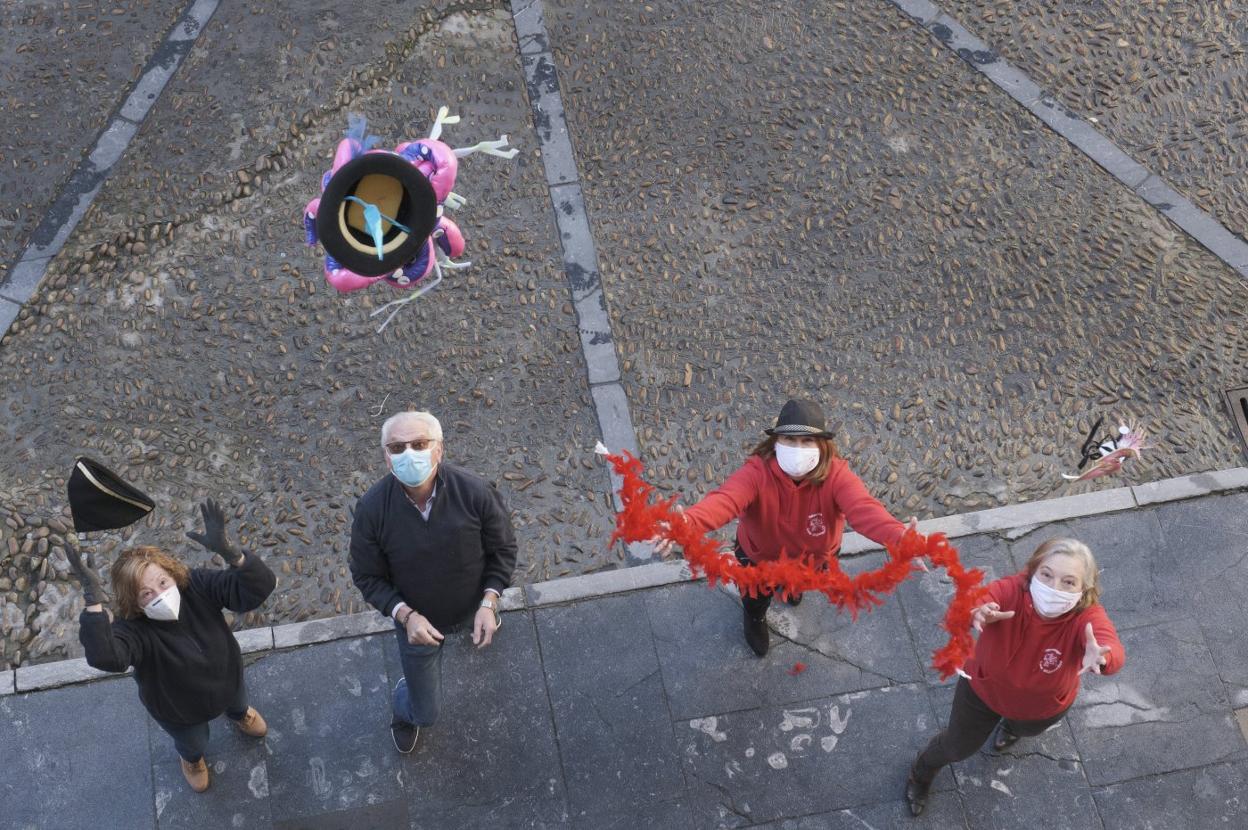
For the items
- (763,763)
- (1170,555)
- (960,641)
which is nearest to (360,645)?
(763,763)

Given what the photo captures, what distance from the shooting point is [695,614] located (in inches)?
269

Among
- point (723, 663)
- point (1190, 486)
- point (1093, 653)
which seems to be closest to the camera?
point (1093, 653)

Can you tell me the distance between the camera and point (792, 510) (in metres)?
5.55

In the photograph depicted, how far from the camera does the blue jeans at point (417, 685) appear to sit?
18.6 ft

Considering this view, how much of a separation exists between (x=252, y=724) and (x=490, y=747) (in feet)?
4.10

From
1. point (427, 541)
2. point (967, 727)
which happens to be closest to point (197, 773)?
point (427, 541)

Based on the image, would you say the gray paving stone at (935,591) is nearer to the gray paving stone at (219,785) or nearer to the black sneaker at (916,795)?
the black sneaker at (916,795)

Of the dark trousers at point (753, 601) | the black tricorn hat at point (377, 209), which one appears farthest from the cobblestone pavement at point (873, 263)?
the black tricorn hat at point (377, 209)

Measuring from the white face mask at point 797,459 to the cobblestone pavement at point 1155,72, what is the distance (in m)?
4.75

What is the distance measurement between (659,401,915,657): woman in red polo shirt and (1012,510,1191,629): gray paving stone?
196 cm

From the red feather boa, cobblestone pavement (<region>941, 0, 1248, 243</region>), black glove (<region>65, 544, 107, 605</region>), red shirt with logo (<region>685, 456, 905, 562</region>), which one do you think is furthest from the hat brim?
cobblestone pavement (<region>941, 0, 1248, 243</region>)

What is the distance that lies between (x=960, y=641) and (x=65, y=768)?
4.65m

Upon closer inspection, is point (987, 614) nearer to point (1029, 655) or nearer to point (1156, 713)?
point (1029, 655)

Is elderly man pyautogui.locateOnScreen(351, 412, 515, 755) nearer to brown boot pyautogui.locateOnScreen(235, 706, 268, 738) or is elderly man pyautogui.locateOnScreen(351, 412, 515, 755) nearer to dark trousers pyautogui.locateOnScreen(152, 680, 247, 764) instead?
dark trousers pyautogui.locateOnScreen(152, 680, 247, 764)
